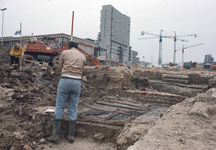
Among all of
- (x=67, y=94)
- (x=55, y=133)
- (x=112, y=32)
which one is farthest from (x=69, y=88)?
(x=112, y=32)

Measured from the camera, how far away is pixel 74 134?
3.29 metres

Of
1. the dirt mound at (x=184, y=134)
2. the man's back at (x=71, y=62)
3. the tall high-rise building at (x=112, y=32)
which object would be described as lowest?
the dirt mound at (x=184, y=134)

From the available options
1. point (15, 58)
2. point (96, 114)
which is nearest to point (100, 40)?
point (15, 58)

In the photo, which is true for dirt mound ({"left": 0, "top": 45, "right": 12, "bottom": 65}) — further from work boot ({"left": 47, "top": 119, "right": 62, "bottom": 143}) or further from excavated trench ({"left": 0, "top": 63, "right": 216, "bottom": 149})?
work boot ({"left": 47, "top": 119, "right": 62, "bottom": 143})

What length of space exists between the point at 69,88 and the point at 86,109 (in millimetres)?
1419

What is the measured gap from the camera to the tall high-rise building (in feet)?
142

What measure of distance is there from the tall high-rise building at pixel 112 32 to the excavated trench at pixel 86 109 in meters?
32.4

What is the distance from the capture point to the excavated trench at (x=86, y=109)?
2.81 meters

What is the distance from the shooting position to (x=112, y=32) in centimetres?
4634

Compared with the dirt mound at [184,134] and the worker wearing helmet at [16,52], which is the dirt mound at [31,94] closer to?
the worker wearing helmet at [16,52]

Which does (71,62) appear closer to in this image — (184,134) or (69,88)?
(69,88)

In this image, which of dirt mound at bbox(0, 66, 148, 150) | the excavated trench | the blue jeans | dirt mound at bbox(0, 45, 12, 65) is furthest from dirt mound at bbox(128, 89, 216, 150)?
dirt mound at bbox(0, 45, 12, 65)

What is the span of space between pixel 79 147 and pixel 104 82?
406 cm

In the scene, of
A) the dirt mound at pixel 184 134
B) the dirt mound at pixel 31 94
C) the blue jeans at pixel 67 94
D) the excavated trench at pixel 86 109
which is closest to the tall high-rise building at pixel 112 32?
the dirt mound at pixel 31 94
